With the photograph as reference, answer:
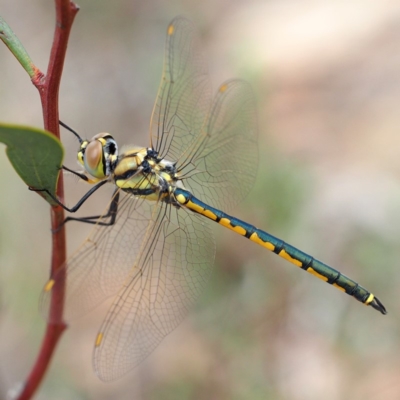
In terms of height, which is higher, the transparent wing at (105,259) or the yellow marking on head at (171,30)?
the yellow marking on head at (171,30)

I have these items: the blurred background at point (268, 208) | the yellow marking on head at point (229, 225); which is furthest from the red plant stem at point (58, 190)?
the yellow marking on head at point (229, 225)

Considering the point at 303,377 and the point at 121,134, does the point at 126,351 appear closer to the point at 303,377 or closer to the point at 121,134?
the point at 303,377

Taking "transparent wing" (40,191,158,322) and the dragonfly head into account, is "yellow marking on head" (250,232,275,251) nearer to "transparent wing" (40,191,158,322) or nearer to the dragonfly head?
"transparent wing" (40,191,158,322)

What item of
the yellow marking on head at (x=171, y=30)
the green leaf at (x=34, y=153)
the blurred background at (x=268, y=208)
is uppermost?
the yellow marking on head at (x=171, y=30)

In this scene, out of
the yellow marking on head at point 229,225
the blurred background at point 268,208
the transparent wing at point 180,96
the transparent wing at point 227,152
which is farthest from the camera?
the blurred background at point 268,208

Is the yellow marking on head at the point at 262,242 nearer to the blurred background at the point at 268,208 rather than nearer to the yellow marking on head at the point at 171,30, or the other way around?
the blurred background at the point at 268,208

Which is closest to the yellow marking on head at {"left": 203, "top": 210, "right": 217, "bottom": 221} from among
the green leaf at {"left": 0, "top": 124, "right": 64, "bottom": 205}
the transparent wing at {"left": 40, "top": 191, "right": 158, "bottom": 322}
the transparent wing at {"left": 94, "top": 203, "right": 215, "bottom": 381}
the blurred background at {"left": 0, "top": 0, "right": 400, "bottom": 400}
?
the transparent wing at {"left": 94, "top": 203, "right": 215, "bottom": 381}
